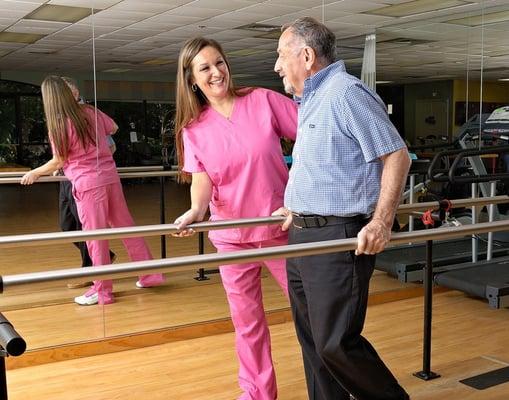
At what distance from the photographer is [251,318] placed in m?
2.74

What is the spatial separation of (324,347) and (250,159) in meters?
0.83

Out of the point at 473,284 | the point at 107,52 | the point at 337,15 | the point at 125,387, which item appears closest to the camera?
the point at 125,387

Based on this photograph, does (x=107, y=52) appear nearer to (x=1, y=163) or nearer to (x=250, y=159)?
(x=1, y=163)

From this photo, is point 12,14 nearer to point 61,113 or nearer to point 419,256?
point 61,113

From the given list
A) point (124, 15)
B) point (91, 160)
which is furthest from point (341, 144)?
point (124, 15)

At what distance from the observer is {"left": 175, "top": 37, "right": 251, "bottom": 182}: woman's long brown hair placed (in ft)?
8.36

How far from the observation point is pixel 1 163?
365 centimetres

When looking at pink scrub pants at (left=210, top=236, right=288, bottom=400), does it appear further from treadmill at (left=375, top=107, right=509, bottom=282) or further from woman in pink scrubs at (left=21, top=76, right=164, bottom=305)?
treadmill at (left=375, top=107, right=509, bottom=282)

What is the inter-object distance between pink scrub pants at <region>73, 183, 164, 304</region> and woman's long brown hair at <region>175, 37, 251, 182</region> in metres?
1.59

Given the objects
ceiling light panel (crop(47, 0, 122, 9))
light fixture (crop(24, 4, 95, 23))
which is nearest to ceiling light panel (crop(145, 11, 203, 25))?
ceiling light panel (crop(47, 0, 122, 9))

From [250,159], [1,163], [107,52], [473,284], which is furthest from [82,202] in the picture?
[473,284]

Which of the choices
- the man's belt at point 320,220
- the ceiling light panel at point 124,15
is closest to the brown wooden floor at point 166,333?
the ceiling light panel at point 124,15

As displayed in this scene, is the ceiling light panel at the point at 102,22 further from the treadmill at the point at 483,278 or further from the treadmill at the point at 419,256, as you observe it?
the treadmill at the point at 419,256

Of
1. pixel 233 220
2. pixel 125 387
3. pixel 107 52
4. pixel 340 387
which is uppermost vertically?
pixel 107 52
